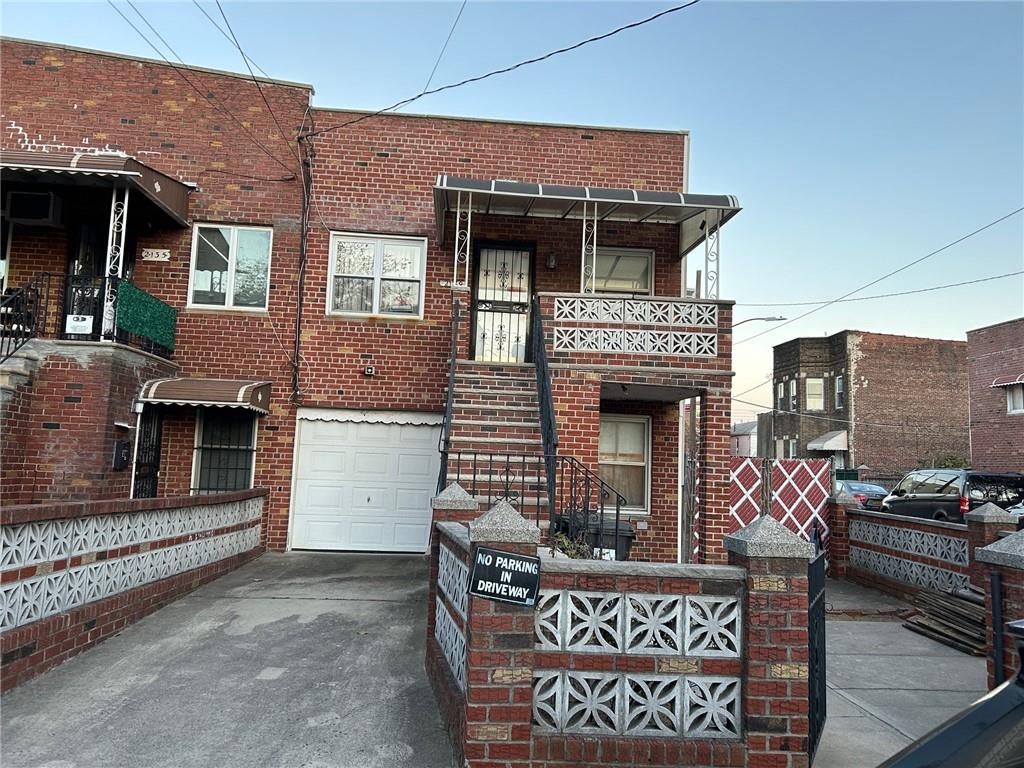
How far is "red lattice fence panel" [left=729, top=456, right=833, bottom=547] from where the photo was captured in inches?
439

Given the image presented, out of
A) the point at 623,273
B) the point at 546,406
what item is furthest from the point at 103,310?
the point at 623,273

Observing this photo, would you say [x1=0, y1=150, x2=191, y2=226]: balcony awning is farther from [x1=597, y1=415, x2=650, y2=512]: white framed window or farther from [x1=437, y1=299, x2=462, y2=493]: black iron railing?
[x1=597, y1=415, x2=650, y2=512]: white framed window

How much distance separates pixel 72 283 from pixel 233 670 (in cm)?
770

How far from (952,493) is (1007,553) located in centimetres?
1366

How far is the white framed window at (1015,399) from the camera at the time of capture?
2270 centimetres

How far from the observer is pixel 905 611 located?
26.4 ft

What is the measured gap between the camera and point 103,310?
939cm

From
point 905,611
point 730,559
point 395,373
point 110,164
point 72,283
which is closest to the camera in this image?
point 730,559

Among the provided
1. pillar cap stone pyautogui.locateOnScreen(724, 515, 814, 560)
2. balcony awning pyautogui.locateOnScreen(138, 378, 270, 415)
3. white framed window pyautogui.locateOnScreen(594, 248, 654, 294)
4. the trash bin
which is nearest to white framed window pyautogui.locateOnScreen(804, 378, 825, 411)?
white framed window pyautogui.locateOnScreen(594, 248, 654, 294)

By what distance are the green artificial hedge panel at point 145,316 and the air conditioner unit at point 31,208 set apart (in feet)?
5.26

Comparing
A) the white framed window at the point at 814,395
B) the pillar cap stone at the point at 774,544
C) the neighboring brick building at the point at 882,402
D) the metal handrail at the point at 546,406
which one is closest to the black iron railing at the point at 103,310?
the metal handrail at the point at 546,406

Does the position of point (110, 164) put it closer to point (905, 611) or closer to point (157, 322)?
point (157, 322)

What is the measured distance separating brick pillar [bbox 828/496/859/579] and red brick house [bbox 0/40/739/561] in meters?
2.29

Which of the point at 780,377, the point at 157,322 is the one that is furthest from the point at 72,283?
the point at 780,377
